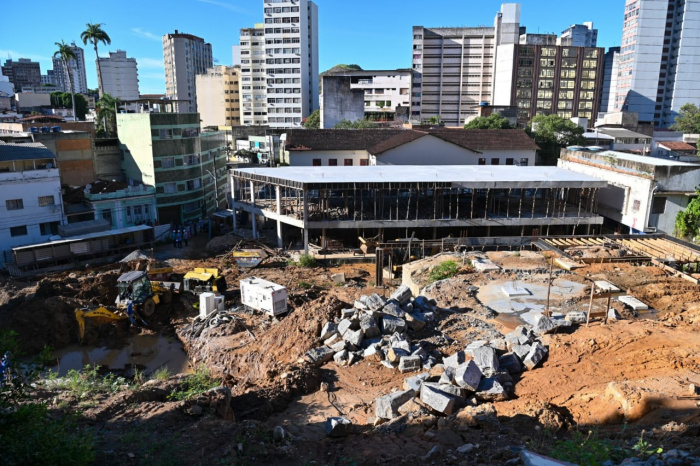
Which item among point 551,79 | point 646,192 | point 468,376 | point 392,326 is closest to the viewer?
point 468,376

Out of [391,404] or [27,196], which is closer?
[391,404]

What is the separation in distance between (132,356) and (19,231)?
17027mm

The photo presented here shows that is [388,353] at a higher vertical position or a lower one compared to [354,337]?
lower

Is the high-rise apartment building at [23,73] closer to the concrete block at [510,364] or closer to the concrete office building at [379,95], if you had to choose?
the concrete office building at [379,95]

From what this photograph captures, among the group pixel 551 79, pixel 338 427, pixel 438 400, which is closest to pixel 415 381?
pixel 438 400

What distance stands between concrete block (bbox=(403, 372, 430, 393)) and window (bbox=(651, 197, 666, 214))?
25666mm

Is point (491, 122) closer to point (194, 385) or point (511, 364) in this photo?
point (511, 364)

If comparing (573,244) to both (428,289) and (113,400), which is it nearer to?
(428,289)

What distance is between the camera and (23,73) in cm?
15538

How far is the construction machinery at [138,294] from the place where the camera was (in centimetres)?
2411

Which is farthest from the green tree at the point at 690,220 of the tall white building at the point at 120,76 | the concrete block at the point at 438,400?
the tall white building at the point at 120,76

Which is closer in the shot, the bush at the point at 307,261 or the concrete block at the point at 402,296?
the concrete block at the point at 402,296

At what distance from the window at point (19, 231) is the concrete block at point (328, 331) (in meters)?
25.4

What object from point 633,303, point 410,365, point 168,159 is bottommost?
point 410,365
